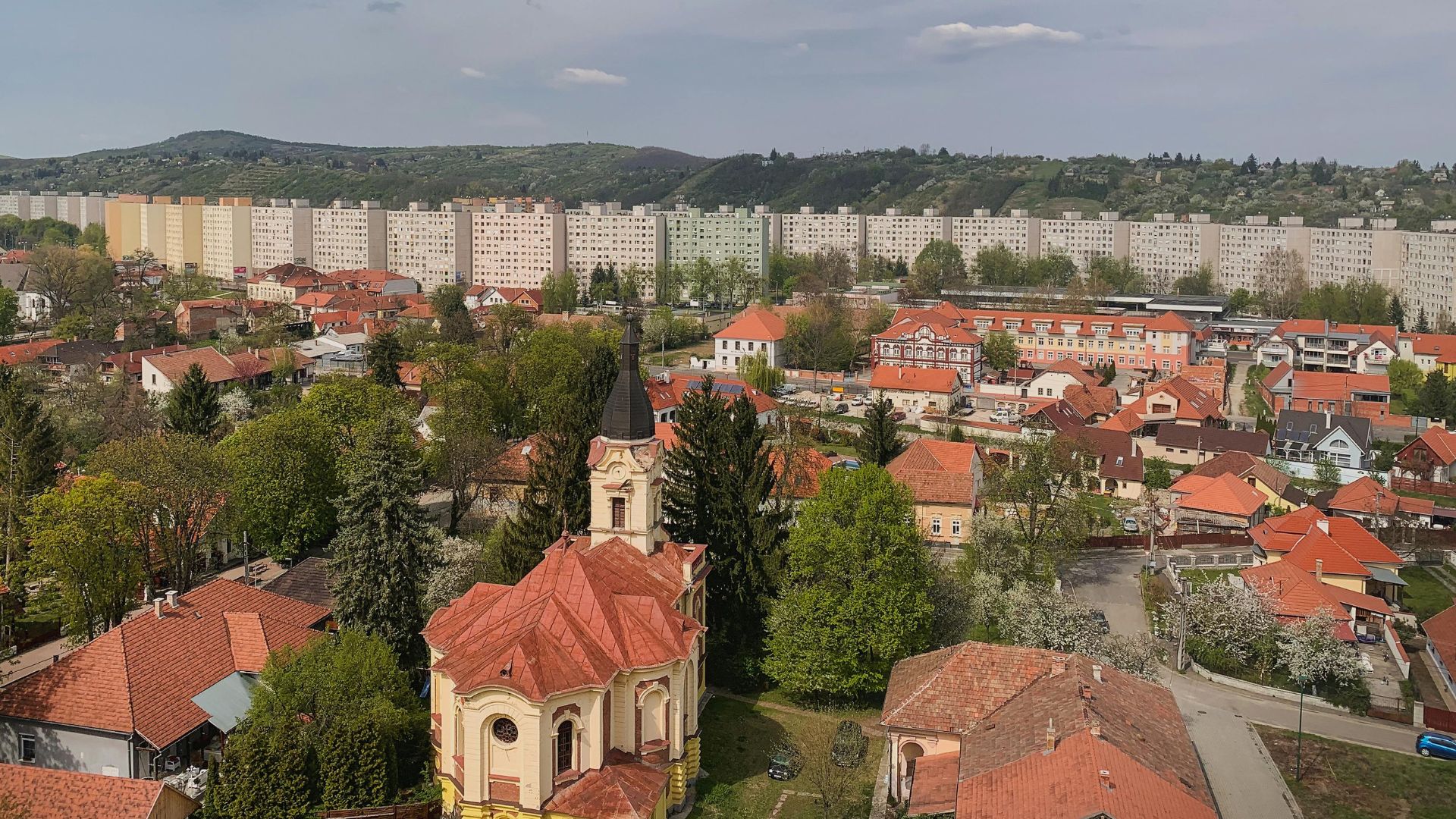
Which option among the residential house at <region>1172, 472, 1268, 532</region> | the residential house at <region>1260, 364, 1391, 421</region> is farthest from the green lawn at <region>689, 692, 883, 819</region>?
the residential house at <region>1260, 364, 1391, 421</region>

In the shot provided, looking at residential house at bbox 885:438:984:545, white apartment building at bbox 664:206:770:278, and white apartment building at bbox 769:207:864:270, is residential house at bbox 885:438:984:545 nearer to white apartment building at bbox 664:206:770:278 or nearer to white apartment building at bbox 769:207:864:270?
white apartment building at bbox 664:206:770:278

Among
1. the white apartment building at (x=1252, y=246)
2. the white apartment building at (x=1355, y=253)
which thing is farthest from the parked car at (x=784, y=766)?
the white apartment building at (x=1252, y=246)

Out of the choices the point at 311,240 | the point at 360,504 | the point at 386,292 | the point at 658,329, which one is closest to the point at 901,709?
the point at 360,504

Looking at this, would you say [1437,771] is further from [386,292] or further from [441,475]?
[386,292]

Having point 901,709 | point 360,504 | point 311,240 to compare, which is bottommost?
point 901,709

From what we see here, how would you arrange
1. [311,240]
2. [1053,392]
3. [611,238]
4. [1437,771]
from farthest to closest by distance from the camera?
[311,240] → [611,238] → [1053,392] → [1437,771]

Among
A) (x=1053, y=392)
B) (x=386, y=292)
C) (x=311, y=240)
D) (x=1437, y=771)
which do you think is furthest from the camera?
(x=311, y=240)

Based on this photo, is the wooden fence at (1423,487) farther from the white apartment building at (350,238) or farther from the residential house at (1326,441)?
the white apartment building at (350,238)
